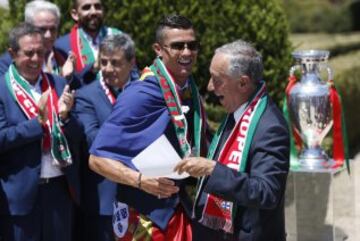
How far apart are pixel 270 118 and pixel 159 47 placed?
88 centimetres

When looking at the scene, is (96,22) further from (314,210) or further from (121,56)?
(314,210)

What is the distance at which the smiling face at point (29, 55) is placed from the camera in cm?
528

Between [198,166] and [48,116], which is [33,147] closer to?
[48,116]

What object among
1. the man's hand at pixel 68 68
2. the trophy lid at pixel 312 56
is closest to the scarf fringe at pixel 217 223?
the man's hand at pixel 68 68

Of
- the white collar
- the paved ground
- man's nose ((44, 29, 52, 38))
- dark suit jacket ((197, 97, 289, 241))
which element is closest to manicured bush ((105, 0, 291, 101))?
man's nose ((44, 29, 52, 38))

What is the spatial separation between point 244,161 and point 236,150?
0.25 feet

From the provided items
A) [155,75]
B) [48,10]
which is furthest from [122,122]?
[48,10]

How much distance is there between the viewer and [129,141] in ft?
14.2

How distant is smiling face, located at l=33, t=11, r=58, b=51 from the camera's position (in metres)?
6.15

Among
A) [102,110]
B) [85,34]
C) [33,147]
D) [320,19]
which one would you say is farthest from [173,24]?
[320,19]

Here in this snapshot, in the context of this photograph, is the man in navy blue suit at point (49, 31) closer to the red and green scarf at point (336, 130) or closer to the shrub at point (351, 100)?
the red and green scarf at point (336, 130)

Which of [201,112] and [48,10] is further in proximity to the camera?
[48,10]

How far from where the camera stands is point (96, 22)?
21.5 ft

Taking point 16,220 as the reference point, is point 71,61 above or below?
above
